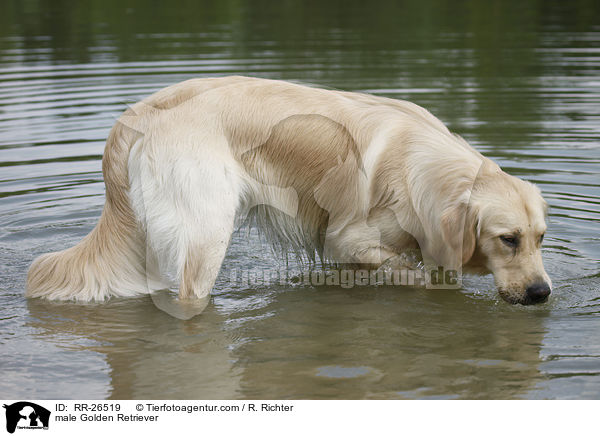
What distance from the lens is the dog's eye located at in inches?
213

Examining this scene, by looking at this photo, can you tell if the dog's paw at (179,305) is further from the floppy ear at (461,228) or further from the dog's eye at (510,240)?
the dog's eye at (510,240)

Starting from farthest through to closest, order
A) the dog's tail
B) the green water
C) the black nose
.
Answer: the dog's tail < the black nose < the green water

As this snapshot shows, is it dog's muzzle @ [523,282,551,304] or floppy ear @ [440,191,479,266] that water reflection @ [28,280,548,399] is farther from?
floppy ear @ [440,191,479,266]

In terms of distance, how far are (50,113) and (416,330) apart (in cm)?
882

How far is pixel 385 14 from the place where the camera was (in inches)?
958

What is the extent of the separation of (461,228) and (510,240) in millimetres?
338

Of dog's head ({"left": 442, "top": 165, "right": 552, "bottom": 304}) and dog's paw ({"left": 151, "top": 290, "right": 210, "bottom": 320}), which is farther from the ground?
dog's head ({"left": 442, "top": 165, "right": 552, "bottom": 304})

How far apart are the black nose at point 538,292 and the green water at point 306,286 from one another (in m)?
0.18

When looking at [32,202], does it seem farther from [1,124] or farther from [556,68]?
[556,68]

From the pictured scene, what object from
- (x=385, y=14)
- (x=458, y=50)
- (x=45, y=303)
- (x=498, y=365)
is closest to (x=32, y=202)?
(x=45, y=303)

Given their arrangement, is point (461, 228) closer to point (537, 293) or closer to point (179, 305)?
point (537, 293)

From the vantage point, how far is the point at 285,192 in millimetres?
5891
